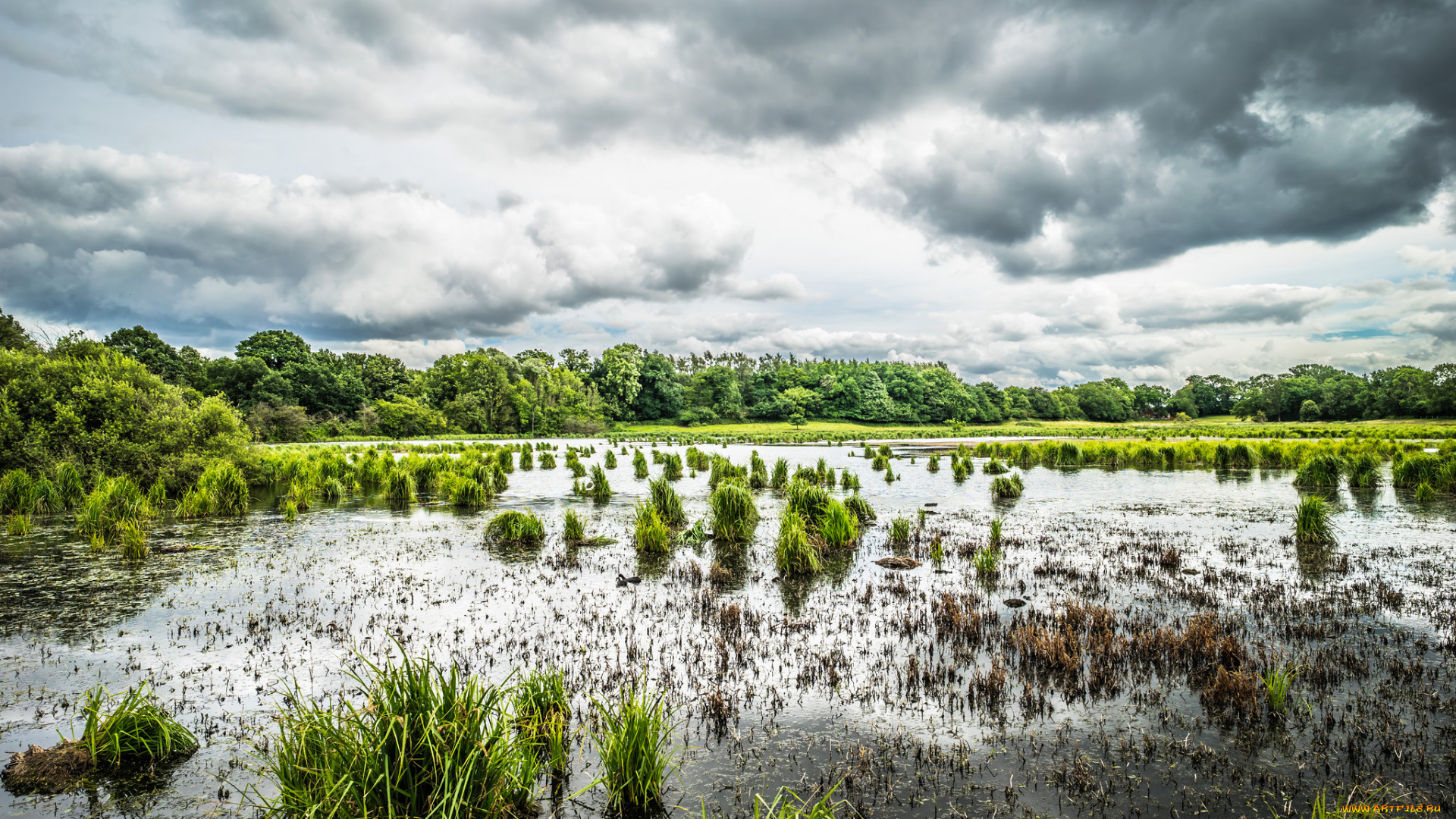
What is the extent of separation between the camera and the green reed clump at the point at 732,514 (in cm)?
1462

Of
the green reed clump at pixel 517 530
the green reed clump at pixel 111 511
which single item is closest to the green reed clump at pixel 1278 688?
the green reed clump at pixel 517 530

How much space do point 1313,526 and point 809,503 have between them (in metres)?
10.5

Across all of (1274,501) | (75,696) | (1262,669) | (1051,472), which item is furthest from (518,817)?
(1051,472)

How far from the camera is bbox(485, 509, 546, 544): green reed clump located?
14.8 metres

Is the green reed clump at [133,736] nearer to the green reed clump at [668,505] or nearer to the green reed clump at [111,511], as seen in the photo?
the green reed clump at [111,511]

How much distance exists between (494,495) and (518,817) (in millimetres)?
20343

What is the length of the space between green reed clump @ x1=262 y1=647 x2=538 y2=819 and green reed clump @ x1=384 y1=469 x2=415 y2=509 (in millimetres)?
19173

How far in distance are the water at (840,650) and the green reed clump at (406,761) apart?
79 centimetres

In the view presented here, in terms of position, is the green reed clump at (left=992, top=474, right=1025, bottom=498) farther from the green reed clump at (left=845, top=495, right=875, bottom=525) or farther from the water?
the green reed clump at (left=845, top=495, right=875, bottom=525)

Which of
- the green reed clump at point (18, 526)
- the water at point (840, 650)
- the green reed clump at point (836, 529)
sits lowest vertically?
the water at point (840, 650)

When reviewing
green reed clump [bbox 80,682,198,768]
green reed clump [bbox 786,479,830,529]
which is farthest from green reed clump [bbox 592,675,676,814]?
green reed clump [bbox 786,479,830,529]

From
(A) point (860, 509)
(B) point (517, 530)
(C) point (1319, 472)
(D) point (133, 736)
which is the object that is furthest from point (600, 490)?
(C) point (1319, 472)

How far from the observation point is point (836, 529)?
1349cm

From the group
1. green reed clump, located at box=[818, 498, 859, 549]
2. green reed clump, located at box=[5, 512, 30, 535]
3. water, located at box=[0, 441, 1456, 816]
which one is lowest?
water, located at box=[0, 441, 1456, 816]
